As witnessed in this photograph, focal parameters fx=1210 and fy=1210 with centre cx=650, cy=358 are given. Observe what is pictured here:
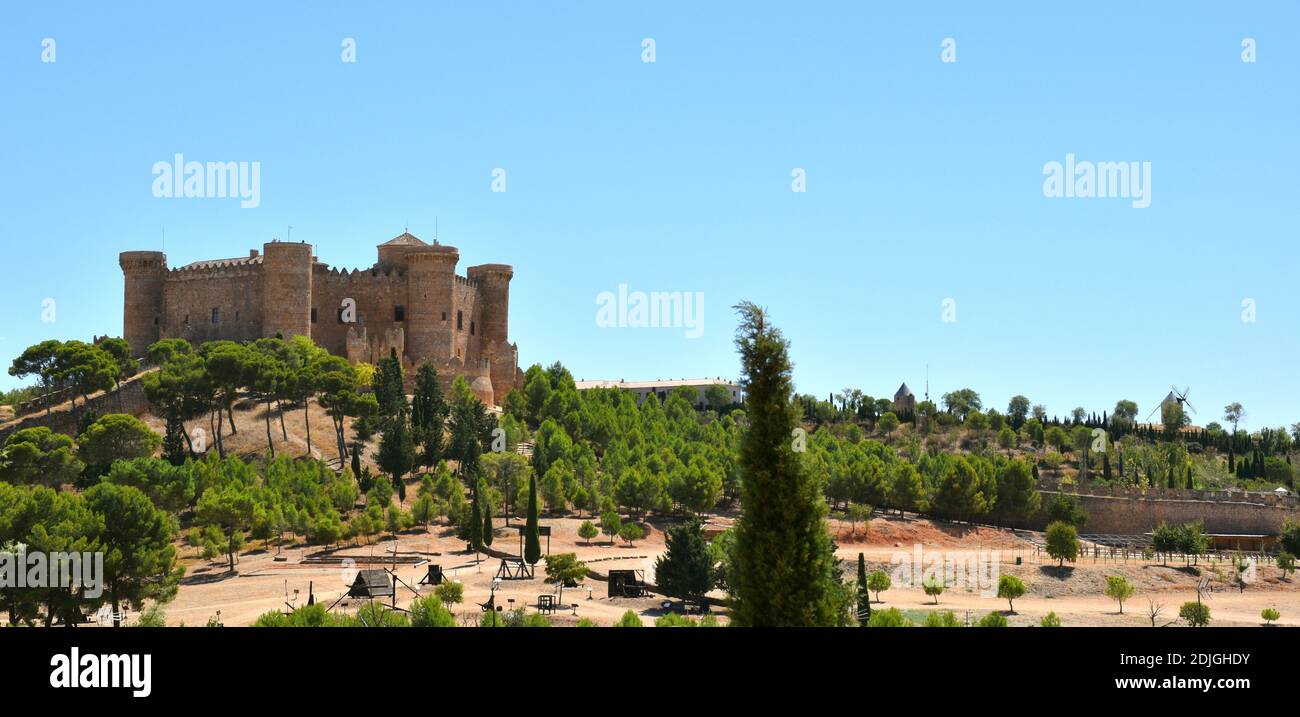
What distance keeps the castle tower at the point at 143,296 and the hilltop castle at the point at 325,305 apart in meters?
0.05

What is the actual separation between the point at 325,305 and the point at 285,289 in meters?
3.39

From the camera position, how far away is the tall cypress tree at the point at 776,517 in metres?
14.8

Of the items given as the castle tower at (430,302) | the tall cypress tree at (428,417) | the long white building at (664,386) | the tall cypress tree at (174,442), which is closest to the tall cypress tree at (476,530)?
the tall cypress tree at (428,417)

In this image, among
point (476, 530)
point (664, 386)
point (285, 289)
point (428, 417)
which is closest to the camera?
point (476, 530)

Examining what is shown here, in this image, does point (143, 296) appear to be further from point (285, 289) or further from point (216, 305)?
point (285, 289)

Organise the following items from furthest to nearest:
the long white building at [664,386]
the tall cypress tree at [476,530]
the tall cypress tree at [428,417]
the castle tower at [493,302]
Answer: the long white building at [664,386], the castle tower at [493,302], the tall cypress tree at [428,417], the tall cypress tree at [476,530]

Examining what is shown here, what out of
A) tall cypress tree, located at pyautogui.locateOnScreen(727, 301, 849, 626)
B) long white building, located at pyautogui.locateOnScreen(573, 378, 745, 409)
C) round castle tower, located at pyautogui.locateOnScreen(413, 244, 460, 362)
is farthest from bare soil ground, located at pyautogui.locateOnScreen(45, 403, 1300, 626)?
long white building, located at pyautogui.locateOnScreen(573, 378, 745, 409)

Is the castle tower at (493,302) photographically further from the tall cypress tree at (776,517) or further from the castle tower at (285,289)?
the tall cypress tree at (776,517)

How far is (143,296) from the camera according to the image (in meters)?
66.6

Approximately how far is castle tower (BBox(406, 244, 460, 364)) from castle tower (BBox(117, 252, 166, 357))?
13851mm

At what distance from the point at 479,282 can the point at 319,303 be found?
9692mm

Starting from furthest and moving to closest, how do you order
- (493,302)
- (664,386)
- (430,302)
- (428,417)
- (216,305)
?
1. (664,386)
2. (493,302)
3. (430,302)
4. (216,305)
5. (428,417)

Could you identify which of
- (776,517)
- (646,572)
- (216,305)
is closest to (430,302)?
(216,305)

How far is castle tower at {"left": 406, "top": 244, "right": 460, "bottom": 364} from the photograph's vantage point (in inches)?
2581
